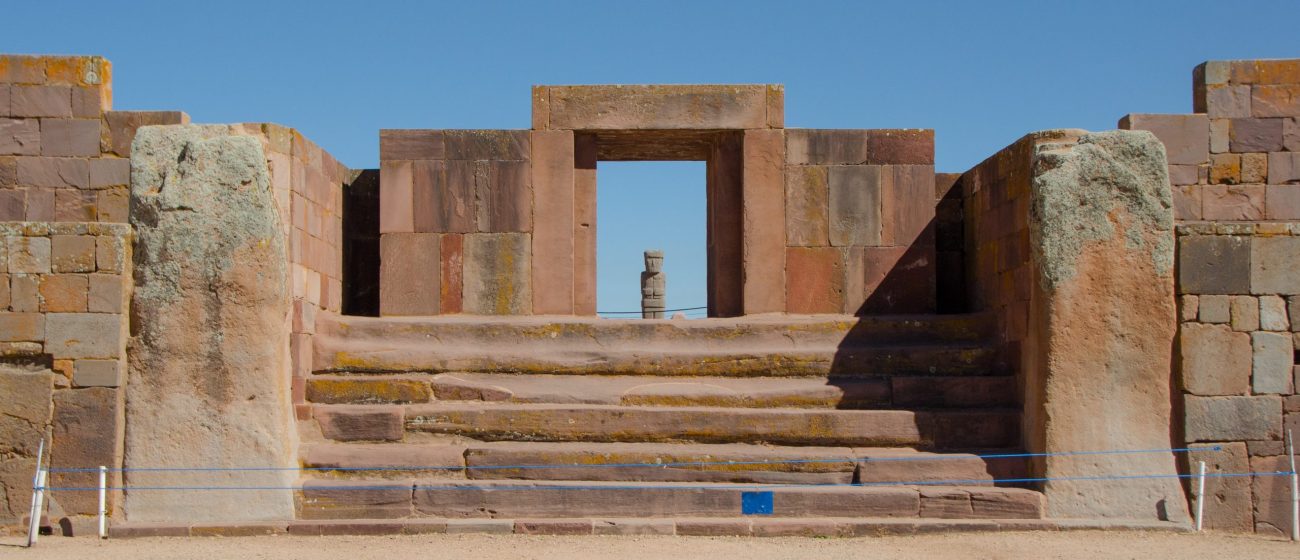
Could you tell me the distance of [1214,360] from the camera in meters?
8.59

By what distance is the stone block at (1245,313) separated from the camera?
8.63m

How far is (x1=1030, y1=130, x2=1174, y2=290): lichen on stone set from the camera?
28.3 ft

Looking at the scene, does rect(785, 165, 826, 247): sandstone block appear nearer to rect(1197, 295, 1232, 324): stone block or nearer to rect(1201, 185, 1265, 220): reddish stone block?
rect(1197, 295, 1232, 324): stone block


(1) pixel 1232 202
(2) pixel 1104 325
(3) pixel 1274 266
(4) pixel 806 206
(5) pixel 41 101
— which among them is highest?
(5) pixel 41 101

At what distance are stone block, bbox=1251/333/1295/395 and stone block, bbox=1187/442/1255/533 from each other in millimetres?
445

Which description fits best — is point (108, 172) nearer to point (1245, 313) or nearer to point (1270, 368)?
point (1245, 313)

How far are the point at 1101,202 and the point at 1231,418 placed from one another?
1.70 m

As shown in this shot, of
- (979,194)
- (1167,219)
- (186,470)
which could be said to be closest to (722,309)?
(979,194)

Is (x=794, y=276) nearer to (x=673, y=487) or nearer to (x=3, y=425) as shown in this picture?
(x=673, y=487)

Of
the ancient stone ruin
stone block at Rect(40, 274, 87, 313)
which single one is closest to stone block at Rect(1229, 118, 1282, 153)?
the ancient stone ruin

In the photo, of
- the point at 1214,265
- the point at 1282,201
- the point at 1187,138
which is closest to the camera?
the point at 1214,265

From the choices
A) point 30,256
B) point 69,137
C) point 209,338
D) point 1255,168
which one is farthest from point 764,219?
point 69,137

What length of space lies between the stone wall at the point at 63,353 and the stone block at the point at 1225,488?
286 inches

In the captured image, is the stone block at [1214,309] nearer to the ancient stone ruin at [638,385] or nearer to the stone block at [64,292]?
the ancient stone ruin at [638,385]
